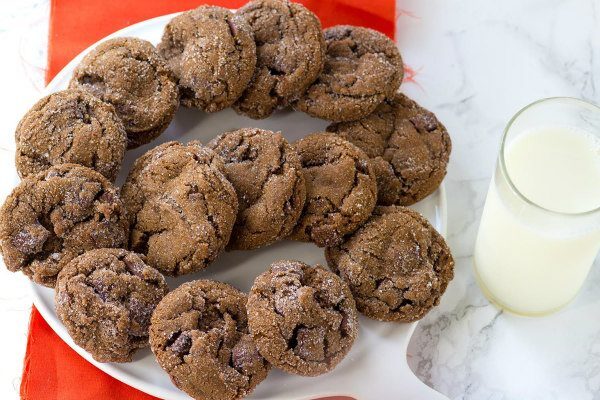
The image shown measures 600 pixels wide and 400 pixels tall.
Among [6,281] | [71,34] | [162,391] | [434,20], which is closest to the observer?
[162,391]

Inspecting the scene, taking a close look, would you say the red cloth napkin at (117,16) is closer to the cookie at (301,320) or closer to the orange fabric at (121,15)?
the orange fabric at (121,15)

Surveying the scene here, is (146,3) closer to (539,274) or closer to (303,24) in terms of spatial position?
(303,24)

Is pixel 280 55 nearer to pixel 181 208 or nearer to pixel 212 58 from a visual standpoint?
pixel 212 58

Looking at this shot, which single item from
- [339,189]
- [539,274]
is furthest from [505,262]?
[339,189]

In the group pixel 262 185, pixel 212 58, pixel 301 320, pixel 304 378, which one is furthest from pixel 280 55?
pixel 304 378

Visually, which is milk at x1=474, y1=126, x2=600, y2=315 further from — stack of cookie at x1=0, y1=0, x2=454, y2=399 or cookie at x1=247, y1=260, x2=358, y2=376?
cookie at x1=247, y1=260, x2=358, y2=376

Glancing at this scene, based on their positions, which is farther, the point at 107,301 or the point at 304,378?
the point at 304,378
